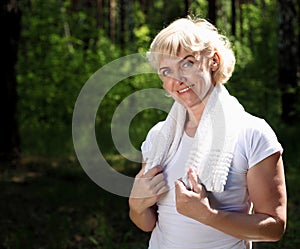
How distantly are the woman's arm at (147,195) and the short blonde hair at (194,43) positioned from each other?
0.35 m

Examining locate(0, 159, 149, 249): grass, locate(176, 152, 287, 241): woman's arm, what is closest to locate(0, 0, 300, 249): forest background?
locate(0, 159, 149, 249): grass

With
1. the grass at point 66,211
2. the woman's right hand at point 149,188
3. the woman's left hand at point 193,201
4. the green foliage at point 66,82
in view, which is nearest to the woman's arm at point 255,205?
the woman's left hand at point 193,201

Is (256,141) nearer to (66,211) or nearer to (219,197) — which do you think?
(219,197)

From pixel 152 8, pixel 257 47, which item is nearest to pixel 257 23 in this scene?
pixel 257 47

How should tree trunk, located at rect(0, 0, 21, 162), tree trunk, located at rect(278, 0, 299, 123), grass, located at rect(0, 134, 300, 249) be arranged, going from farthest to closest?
tree trunk, located at rect(278, 0, 299, 123) → tree trunk, located at rect(0, 0, 21, 162) → grass, located at rect(0, 134, 300, 249)

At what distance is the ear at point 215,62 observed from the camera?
197 centimetres

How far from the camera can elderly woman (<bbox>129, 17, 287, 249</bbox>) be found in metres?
1.88

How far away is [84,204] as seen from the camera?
686cm

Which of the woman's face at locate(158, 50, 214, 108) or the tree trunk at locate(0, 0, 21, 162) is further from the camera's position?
the tree trunk at locate(0, 0, 21, 162)

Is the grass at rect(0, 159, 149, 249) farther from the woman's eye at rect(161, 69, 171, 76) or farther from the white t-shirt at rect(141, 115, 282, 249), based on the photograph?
the woman's eye at rect(161, 69, 171, 76)

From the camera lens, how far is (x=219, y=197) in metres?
1.96

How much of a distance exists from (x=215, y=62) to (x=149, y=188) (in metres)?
0.44

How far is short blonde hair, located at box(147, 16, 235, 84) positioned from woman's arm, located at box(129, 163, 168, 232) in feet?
1.13

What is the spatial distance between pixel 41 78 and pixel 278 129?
206 inches
